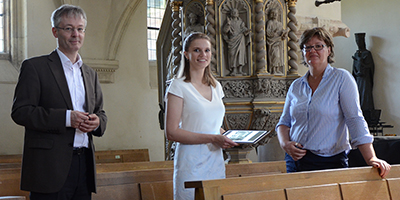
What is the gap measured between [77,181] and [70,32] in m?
0.79

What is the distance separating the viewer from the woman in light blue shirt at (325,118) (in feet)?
8.05

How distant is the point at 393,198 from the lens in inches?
94.3

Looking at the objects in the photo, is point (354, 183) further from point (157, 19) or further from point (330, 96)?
point (157, 19)

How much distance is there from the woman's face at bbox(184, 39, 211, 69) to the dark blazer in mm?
719

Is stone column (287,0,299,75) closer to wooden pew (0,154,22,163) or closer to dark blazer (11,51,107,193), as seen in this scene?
dark blazer (11,51,107,193)

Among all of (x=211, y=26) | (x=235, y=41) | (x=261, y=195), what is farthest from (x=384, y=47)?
(x=261, y=195)

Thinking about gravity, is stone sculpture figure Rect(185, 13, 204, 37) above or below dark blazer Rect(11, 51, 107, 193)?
above

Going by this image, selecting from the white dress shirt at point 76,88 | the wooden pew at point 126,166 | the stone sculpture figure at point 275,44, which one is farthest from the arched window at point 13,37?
the white dress shirt at point 76,88

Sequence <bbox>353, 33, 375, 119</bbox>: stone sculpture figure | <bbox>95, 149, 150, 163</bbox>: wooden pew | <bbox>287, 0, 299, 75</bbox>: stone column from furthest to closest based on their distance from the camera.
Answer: <bbox>353, 33, 375, 119</bbox>: stone sculpture figure, <bbox>95, 149, 150, 163</bbox>: wooden pew, <bbox>287, 0, 299, 75</bbox>: stone column

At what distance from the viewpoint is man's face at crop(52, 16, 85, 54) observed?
7.54ft

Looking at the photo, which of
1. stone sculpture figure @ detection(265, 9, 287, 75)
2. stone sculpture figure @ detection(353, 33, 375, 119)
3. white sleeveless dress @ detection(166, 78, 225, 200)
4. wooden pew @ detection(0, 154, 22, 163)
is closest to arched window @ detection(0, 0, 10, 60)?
wooden pew @ detection(0, 154, 22, 163)

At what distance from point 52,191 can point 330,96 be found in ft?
5.27

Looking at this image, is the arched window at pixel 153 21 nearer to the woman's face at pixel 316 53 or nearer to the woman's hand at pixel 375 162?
the woman's face at pixel 316 53

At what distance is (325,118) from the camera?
250 centimetres
